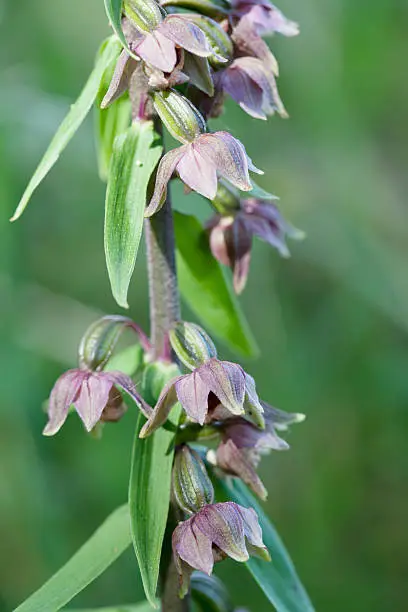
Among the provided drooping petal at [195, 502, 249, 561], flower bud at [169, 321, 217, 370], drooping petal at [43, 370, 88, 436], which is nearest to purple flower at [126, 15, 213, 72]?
flower bud at [169, 321, 217, 370]

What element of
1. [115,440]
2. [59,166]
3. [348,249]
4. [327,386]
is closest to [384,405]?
[327,386]

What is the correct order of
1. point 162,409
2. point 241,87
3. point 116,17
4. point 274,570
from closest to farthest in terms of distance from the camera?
point 116,17 → point 162,409 → point 241,87 → point 274,570

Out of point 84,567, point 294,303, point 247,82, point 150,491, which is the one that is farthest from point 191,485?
point 294,303

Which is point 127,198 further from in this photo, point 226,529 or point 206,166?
point 226,529

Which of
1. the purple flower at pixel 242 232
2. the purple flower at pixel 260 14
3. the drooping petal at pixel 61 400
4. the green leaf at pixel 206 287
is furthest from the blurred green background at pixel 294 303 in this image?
the drooping petal at pixel 61 400

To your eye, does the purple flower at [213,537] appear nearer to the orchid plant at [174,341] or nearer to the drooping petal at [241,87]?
the orchid plant at [174,341]

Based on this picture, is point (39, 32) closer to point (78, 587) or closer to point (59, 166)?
point (59, 166)
